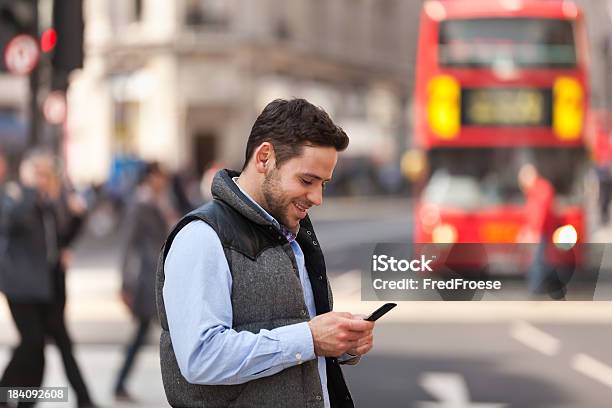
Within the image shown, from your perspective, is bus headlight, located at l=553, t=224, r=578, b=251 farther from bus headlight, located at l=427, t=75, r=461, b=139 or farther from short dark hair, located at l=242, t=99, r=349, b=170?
bus headlight, located at l=427, t=75, r=461, b=139

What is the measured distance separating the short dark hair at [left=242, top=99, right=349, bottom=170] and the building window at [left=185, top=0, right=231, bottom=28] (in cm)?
3488

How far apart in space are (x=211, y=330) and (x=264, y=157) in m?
0.40

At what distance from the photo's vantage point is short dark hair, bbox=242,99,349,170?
7.70 feet

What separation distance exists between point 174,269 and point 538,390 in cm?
556

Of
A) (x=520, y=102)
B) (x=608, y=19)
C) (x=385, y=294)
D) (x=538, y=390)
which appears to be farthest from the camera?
(x=608, y=19)

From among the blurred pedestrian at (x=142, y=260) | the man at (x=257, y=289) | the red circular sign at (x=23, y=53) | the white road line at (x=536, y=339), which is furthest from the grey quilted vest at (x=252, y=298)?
the white road line at (x=536, y=339)

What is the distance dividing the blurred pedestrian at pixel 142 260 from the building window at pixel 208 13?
29.5 meters

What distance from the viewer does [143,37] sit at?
36.4m

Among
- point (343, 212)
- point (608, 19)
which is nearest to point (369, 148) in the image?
point (343, 212)

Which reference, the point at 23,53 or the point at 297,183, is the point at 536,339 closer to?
the point at 23,53

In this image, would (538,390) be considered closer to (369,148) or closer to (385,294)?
(385,294)

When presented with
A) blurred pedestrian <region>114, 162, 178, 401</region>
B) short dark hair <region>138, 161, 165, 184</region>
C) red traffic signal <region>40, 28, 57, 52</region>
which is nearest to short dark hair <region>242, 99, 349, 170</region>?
red traffic signal <region>40, 28, 57, 52</region>

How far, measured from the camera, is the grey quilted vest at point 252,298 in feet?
7.63

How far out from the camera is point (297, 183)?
7.79 ft
